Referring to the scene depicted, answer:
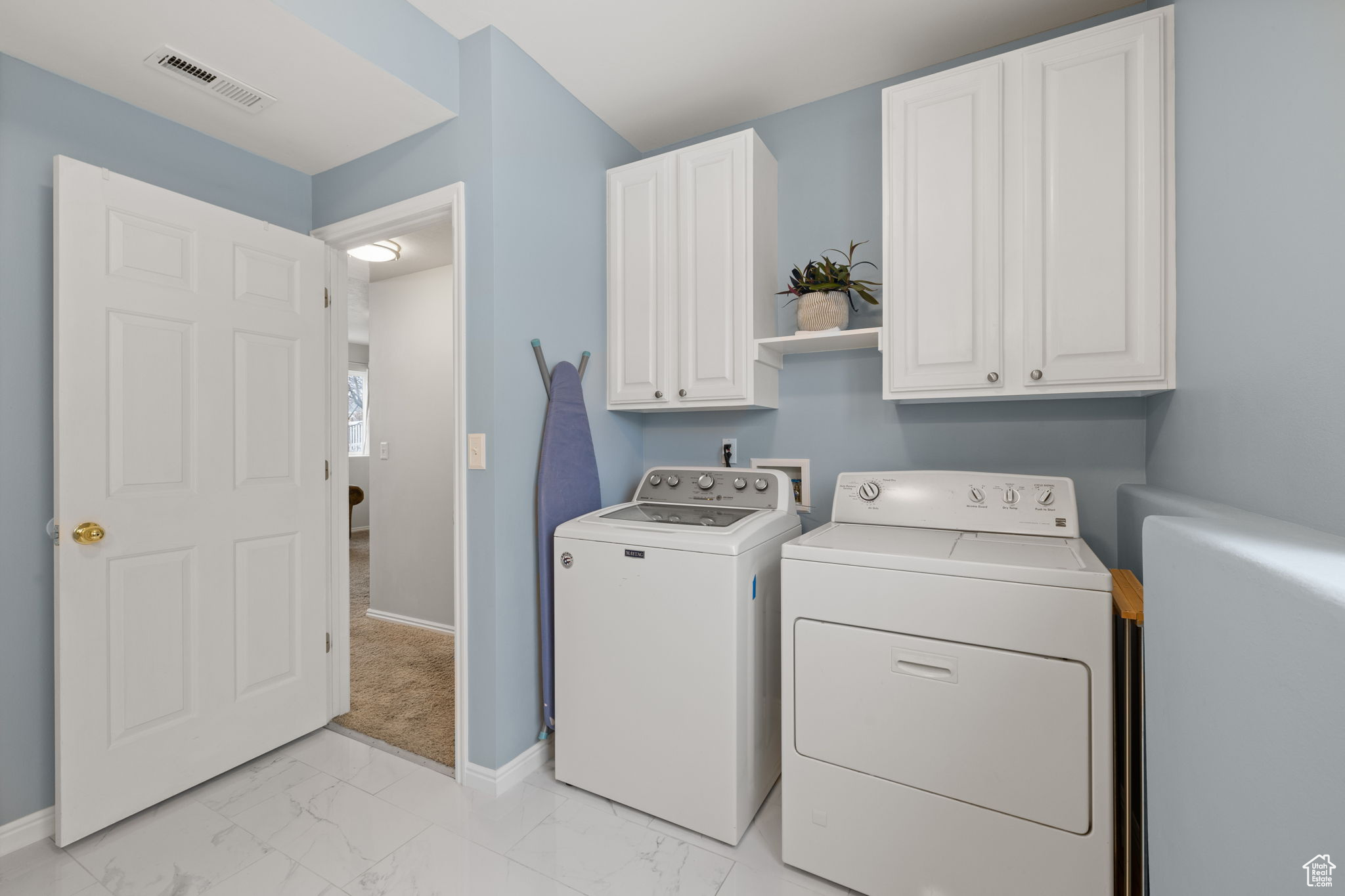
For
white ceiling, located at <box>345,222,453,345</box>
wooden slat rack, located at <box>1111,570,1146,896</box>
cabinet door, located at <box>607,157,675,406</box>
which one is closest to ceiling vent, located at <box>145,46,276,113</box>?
white ceiling, located at <box>345,222,453,345</box>

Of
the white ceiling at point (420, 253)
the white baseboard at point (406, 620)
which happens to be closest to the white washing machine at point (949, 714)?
the white ceiling at point (420, 253)

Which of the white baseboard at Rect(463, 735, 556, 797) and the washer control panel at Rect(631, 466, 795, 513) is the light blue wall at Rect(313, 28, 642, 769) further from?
the washer control panel at Rect(631, 466, 795, 513)

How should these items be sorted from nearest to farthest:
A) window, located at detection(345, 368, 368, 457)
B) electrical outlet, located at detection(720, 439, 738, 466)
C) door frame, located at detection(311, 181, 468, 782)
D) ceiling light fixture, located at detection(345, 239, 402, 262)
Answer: door frame, located at detection(311, 181, 468, 782)
electrical outlet, located at detection(720, 439, 738, 466)
ceiling light fixture, located at detection(345, 239, 402, 262)
window, located at detection(345, 368, 368, 457)

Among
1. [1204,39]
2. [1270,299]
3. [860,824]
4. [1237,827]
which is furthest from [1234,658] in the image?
[1204,39]

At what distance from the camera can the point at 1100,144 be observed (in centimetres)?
161

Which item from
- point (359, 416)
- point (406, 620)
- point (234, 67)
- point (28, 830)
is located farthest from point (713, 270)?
point (359, 416)

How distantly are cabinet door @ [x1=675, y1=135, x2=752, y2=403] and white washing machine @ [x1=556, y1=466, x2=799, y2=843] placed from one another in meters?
0.54

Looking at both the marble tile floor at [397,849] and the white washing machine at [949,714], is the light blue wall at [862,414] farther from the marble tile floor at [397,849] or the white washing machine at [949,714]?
the marble tile floor at [397,849]

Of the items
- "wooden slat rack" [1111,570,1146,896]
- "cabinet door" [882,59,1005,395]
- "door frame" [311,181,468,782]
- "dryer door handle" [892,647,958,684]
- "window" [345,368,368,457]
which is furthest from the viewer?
"window" [345,368,368,457]

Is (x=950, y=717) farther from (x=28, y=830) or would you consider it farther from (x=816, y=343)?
(x=28, y=830)

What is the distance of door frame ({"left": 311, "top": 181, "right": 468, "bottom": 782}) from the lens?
2.01m

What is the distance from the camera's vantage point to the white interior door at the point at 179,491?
1.69 metres

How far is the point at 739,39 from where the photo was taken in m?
1.98

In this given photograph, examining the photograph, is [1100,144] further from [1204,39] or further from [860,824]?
[860,824]
